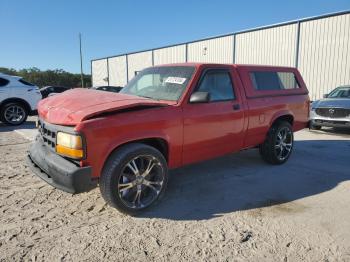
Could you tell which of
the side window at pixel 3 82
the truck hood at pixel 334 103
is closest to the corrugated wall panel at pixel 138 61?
the side window at pixel 3 82

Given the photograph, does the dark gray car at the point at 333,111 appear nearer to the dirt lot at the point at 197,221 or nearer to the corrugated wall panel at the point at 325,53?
the dirt lot at the point at 197,221

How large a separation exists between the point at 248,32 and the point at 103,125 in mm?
18096

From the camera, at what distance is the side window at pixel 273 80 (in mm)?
5160

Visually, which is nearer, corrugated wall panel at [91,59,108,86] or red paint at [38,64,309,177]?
red paint at [38,64,309,177]

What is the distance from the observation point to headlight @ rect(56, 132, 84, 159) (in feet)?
10.1

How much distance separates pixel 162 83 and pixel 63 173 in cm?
197

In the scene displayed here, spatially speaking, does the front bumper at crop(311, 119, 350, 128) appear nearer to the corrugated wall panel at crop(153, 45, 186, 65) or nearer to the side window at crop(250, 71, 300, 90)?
the side window at crop(250, 71, 300, 90)

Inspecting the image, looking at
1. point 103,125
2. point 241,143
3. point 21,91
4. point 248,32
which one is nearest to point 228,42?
point 248,32

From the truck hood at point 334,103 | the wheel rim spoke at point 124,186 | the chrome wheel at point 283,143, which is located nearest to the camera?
the wheel rim spoke at point 124,186

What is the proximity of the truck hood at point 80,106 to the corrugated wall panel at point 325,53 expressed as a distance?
13.8m

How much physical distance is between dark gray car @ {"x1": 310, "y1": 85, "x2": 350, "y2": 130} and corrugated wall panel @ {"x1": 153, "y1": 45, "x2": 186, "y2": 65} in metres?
16.1

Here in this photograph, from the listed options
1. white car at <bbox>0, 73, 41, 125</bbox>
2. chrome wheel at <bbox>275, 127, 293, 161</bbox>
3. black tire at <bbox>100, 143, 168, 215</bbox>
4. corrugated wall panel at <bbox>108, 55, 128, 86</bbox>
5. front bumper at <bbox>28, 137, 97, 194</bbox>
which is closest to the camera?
front bumper at <bbox>28, 137, 97, 194</bbox>

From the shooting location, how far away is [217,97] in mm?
4445

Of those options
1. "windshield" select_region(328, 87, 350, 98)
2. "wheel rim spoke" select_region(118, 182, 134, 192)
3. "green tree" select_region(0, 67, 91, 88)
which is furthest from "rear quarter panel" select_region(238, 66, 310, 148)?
"green tree" select_region(0, 67, 91, 88)
